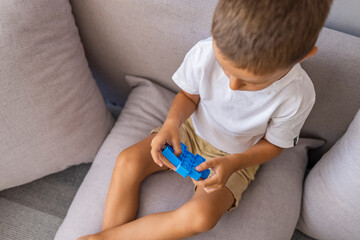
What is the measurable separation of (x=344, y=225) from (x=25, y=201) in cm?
94

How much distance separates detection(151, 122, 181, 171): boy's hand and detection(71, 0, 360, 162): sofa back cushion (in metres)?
0.24

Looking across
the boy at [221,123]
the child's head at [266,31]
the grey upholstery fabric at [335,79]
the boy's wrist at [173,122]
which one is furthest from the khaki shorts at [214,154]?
the child's head at [266,31]

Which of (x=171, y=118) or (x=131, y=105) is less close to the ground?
(x=171, y=118)

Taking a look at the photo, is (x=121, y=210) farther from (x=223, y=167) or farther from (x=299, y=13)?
(x=299, y=13)

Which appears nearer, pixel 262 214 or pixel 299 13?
pixel 299 13

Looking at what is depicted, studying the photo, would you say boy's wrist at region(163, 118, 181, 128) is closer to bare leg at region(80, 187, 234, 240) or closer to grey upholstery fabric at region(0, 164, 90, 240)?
bare leg at region(80, 187, 234, 240)

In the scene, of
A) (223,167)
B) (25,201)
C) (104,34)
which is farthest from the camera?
(25,201)

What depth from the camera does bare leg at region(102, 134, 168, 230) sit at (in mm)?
747

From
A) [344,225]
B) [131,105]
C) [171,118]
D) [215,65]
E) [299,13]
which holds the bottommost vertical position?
[344,225]

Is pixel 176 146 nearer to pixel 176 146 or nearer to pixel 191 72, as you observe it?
pixel 176 146

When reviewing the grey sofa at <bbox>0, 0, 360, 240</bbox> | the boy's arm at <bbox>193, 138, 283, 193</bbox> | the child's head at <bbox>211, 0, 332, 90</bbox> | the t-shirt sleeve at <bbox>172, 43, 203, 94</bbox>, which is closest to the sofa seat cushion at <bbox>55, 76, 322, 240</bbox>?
the grey sofa at <bbox>0, 0, 360, 240</bbox>

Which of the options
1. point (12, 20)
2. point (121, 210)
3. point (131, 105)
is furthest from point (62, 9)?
point (121, 210)

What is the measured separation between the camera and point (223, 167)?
0.64 m

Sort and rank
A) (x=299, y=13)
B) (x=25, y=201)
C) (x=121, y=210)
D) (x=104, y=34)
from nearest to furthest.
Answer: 1. (x=299, y=13)
2. (x=121, y=210)
3. (x=104, y=34)
4. (x=25, y=201)
